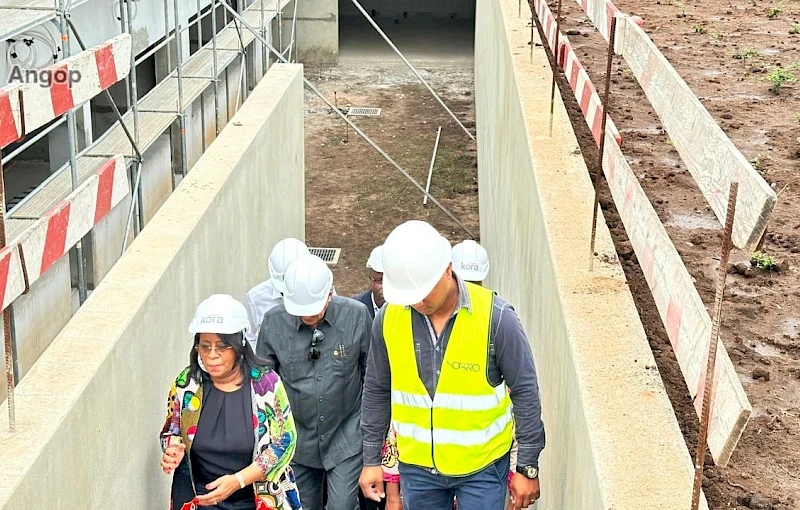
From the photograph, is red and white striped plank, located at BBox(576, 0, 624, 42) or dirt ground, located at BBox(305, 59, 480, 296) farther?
dirt ground, located at BBox(305, 59, 480, 296)

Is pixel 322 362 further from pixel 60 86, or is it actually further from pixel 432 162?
pixel 432 162

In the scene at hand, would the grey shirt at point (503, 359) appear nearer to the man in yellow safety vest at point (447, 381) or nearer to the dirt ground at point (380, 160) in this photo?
the man in yellow safety vest at point (447, 381)

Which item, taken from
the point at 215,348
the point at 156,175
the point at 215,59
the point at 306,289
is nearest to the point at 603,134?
the point at 306,289

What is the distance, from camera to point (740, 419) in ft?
7.92

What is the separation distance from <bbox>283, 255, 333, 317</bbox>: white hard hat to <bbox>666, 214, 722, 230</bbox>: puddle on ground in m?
1.69

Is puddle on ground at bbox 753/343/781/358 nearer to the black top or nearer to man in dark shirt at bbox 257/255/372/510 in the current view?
man in dark shirt at bbox 257/255/372/510

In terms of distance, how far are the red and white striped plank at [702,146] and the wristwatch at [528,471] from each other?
1.28 m

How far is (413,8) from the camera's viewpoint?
86.9ft

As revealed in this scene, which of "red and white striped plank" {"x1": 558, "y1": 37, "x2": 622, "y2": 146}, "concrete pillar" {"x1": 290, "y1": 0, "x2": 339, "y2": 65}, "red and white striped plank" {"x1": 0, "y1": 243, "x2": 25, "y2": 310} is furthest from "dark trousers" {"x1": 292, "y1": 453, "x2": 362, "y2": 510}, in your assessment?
"concrete pillar" {"x1": 290, "y1": 0, "x2": 339, "y2": 65}

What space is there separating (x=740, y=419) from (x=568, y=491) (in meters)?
1.66

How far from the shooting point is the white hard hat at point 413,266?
3.71 meters

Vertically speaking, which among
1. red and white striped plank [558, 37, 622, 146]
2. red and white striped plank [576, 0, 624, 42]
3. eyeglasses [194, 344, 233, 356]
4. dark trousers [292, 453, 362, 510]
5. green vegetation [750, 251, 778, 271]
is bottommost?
dark trousers [292, 453, 362, 510]

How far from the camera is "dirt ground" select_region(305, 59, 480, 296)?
14.3 m

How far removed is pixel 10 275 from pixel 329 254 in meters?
9.50
